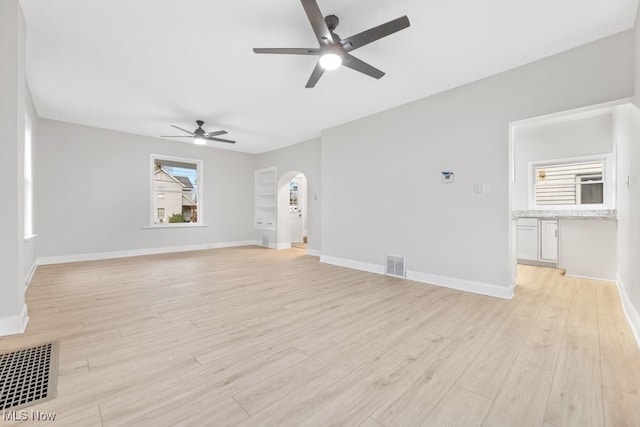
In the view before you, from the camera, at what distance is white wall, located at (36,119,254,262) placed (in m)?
5.15

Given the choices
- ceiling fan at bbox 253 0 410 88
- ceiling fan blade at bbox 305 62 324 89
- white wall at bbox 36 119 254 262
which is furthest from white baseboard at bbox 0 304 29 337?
white wall at bbox 36 119 254 262

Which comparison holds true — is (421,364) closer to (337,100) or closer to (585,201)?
(337,100)

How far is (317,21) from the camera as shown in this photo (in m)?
2.02

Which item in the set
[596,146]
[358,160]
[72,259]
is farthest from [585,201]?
[72,259]

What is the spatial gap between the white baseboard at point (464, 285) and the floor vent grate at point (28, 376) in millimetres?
3898

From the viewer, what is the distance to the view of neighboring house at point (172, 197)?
656 centimetres

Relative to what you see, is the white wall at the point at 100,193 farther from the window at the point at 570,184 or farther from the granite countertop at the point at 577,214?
the window at the point at 570,184

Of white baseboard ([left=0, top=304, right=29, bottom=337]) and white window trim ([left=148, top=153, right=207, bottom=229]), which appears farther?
white window trim ([left=148, top=153, right=207, bottom=229])

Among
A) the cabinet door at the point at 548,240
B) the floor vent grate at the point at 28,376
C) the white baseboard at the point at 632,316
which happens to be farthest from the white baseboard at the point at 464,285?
the floor vent grate at the point at 28,376

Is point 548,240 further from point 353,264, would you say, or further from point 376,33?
point 376,33

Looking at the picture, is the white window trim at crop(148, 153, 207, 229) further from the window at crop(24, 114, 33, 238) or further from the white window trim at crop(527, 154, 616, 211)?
the white window trim at crop(527, 154, 616, 211)

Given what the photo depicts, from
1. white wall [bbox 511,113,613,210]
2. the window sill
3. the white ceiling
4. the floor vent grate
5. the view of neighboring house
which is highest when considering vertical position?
the white ceiling

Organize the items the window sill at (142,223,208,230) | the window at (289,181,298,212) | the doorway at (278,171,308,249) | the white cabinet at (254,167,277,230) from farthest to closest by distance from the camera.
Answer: the window at (289,181,298,212)
the white cabinet at (254,167,277,230)
the doorway at (278,171,308,249)
the window sill at (142,223,208,230)

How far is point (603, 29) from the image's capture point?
8.20ft
